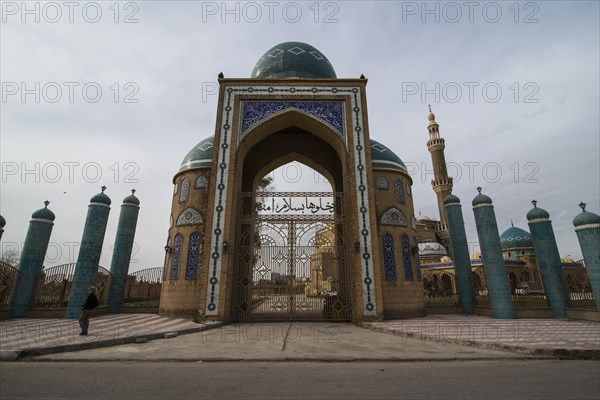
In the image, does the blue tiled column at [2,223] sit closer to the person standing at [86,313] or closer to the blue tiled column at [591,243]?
the person standing at [86,313]

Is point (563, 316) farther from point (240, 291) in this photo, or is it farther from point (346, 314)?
point (240, 291)

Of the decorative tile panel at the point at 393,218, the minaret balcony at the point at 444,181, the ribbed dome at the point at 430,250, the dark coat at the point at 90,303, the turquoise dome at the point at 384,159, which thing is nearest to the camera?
the dark coat at the point at 90,303

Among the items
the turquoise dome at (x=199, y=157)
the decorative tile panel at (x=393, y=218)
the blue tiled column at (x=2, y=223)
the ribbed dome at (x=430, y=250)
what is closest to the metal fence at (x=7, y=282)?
the blue tiled column at (x=2, y=223)

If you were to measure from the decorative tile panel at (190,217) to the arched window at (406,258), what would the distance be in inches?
279

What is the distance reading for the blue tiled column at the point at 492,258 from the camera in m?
9.80

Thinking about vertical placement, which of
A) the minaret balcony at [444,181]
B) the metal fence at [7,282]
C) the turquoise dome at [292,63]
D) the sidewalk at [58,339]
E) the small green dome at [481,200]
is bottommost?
the sidewalk at [58,339]

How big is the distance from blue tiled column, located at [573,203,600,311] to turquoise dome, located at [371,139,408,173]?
17.9 feet

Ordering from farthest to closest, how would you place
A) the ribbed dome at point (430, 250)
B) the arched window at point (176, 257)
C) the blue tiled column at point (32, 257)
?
the ribbed dome at point (430, 250)
the arched window at point (176, 257)
the blue tiled column at point (32, 257)

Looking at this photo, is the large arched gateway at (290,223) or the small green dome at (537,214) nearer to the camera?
the large arched gateway at (290,223)

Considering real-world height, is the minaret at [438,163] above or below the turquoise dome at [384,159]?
above

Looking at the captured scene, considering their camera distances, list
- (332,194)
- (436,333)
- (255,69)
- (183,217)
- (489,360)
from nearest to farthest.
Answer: (489,360) → (436,333) → (332,194) → (183,217) → (255,69)

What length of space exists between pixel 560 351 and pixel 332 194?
22.3 feet

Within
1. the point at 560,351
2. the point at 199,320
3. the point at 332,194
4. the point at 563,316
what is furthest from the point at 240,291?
the point at 563,316

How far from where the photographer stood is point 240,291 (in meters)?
10.2
